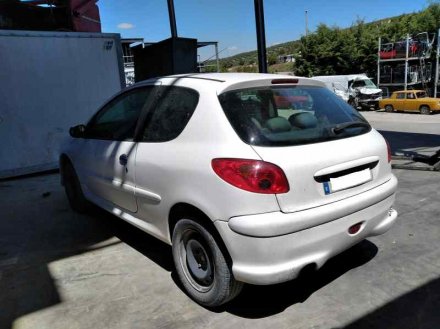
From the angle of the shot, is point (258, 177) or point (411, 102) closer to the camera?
point (258, 177)

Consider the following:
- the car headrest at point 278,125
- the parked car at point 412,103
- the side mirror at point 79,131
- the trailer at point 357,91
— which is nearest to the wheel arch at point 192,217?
the car headrest at point 278,125

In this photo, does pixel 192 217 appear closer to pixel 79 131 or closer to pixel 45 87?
pixel 79 131

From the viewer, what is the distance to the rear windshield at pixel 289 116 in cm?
277

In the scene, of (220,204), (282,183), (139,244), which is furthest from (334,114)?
(139,244)

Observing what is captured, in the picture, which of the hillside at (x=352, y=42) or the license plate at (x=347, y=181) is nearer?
the license plate at (x=347, y=181)

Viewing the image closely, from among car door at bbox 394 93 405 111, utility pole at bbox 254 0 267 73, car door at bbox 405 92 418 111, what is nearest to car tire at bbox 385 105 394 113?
car door at bbox 394 93 405 111

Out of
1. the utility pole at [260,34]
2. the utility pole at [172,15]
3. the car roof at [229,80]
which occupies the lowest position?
the car roof at [229,80]

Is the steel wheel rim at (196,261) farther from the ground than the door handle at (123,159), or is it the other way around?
the door handle at (123,159)

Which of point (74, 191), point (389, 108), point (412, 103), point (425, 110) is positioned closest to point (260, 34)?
point (74, 191)

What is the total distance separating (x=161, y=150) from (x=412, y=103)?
2201 centimetres

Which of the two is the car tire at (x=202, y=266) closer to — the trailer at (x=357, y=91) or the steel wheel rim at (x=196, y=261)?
the steel wheel rim at (x=196, y=261)

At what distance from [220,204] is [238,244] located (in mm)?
273

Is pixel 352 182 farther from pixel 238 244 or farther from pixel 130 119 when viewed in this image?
pixel 130 119

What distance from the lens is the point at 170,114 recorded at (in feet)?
10.9
